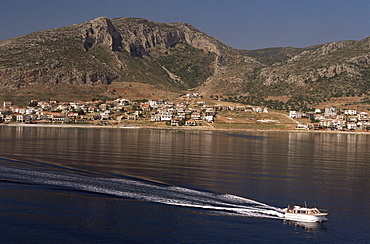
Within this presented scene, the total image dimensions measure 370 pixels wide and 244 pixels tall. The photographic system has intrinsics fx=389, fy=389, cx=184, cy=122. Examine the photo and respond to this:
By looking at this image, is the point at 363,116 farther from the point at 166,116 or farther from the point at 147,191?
the point at 147,191

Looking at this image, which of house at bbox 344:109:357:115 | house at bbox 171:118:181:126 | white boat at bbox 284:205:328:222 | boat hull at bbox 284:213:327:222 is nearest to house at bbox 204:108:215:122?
house at bbox 171:118:181:126

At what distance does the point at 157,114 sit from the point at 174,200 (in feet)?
369

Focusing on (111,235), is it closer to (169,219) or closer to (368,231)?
(169,219)

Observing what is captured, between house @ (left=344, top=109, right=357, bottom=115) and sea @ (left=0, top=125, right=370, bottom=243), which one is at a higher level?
house @ (left=344, top=109, right=357, bottom=115)

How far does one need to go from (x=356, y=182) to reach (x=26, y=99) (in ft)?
511

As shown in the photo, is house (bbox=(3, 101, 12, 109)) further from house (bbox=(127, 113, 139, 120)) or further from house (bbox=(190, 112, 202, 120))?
house (bbox=(190, 112, 202, 120))

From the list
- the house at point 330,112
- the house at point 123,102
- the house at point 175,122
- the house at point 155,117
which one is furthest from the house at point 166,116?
the house at point 330,112

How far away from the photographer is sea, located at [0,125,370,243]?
22.8 metres

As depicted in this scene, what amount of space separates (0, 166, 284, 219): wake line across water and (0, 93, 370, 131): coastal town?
92876 millimetres

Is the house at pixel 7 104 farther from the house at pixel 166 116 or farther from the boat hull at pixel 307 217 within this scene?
the boat hull at pixel 307 217

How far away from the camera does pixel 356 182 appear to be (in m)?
37.1

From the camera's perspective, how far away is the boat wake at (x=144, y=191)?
2728cm

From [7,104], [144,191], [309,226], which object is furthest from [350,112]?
[309,226]

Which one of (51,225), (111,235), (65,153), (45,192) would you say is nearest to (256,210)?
(111,235)
